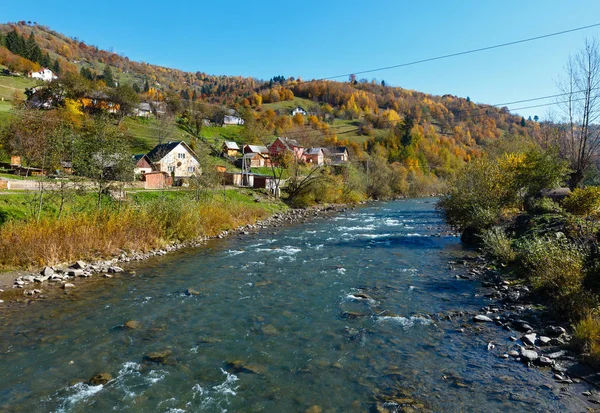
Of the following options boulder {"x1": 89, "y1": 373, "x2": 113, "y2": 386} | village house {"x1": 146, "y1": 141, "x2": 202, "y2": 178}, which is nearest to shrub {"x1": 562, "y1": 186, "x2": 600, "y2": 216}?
boulder {"x1": 89, "y1": 373, "x2": 113, "y2": 386}

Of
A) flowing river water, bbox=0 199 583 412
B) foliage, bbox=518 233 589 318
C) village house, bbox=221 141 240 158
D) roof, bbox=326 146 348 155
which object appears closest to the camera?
flowing river water, bbox=0 199 583 412

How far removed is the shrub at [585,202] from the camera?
19234 millimetres

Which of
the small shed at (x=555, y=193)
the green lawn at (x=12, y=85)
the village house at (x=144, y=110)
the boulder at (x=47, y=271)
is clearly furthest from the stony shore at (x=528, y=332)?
the green lawn at (x=12, y=85)

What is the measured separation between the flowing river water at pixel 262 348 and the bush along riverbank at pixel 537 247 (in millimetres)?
1265

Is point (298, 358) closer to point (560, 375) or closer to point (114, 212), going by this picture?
point (560, 375)

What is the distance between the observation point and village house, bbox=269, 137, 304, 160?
54750 mm

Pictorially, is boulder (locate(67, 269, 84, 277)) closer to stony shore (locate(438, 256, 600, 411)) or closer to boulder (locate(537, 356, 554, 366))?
stony shore (locate(438, 256, 600, 411))

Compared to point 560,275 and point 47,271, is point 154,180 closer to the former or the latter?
point 47,271

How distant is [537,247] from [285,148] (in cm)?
4680

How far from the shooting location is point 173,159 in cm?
6066

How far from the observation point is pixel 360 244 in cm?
2484

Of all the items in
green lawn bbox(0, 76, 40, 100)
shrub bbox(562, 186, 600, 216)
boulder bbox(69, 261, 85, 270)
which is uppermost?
green lawn bbox(0, 76, 40, 100)

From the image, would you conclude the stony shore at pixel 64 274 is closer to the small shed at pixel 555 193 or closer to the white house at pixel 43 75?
the small shed at pixel 555 193

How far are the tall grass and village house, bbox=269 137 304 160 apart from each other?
89.0 feet
